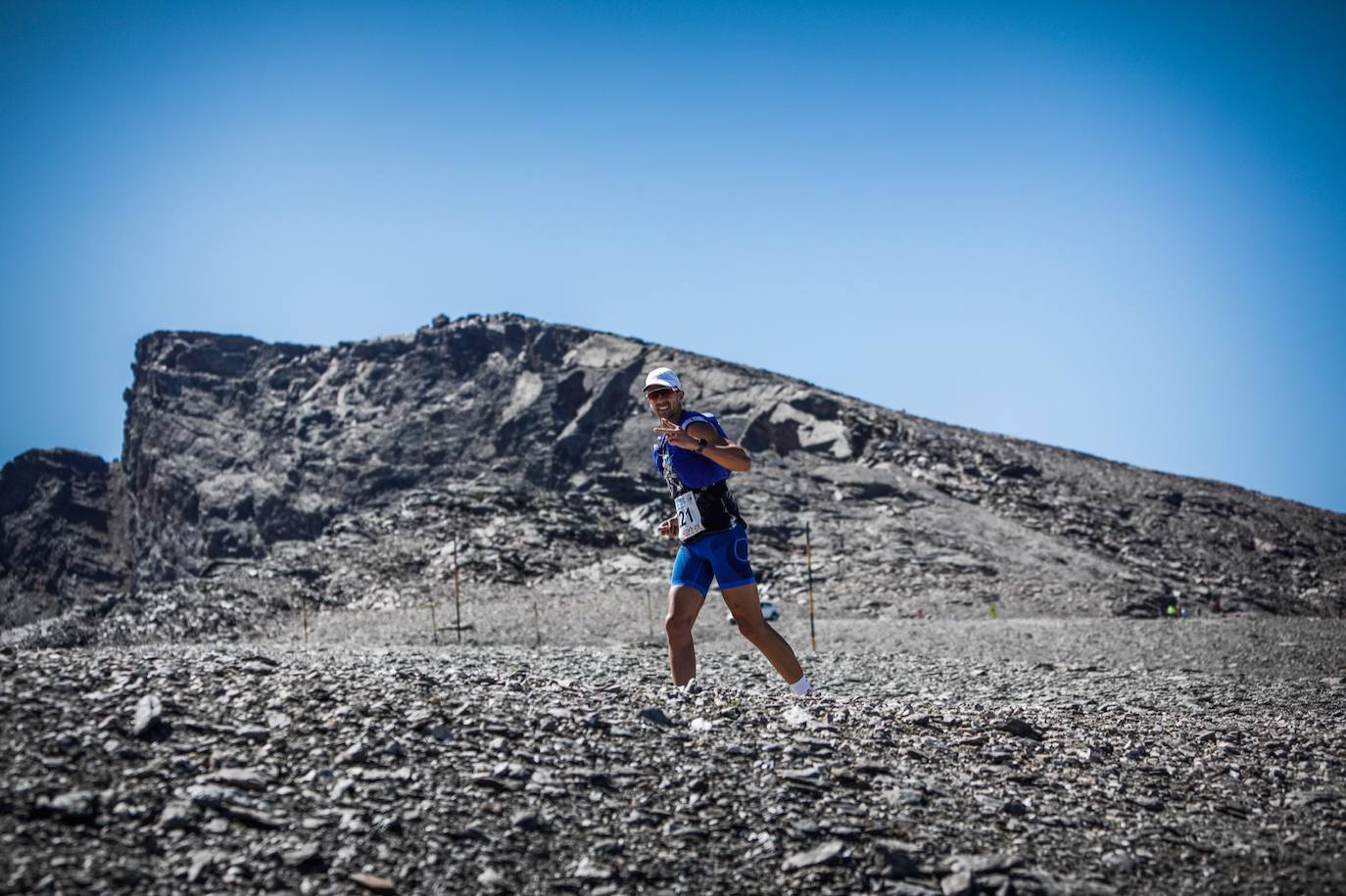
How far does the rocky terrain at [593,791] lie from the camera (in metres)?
3.40

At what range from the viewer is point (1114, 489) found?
41875mm

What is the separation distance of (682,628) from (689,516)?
0.72 m

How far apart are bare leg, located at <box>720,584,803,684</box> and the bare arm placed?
80 cm

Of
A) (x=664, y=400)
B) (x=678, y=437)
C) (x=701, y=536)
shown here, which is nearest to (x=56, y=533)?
(x=664, y=400)

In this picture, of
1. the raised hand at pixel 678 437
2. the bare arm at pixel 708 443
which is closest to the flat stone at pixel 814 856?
the bare arm at pixel 708 443

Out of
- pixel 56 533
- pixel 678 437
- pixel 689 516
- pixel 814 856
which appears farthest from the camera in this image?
pixel 56 533

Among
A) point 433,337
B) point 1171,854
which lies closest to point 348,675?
point 1171,854

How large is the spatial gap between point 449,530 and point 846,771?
97.4 ft

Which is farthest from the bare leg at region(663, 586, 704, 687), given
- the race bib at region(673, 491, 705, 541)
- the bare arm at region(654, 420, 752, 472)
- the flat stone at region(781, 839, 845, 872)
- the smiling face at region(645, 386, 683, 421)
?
the flat stone at region(781, 839, 845, 872)

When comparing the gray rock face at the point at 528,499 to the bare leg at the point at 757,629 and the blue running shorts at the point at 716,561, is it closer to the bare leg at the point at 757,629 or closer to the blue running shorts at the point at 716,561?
the bare leg at the point at 757,629

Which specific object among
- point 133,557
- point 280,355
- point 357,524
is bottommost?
point 133,557

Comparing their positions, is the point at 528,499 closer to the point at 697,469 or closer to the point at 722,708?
the point at 697,469

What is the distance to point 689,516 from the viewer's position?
6168 mm

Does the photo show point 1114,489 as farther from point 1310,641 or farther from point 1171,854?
point 1171,854
